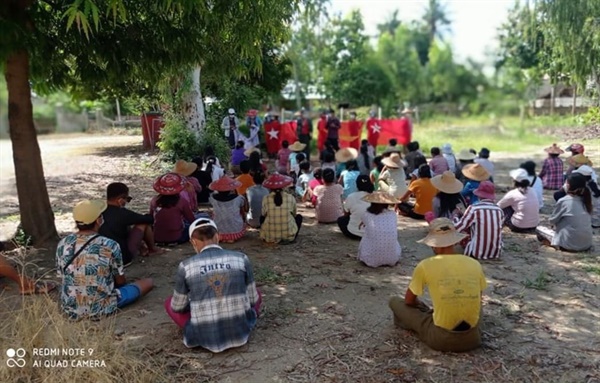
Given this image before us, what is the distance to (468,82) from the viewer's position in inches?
179

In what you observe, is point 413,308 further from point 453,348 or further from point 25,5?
point 25,5

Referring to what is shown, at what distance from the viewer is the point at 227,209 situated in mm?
6676

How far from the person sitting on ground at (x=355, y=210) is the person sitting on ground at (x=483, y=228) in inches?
51.1

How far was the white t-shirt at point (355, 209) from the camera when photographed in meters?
6.64

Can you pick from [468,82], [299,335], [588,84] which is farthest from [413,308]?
[588,84]

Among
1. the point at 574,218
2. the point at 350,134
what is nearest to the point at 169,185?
the point at 574,218

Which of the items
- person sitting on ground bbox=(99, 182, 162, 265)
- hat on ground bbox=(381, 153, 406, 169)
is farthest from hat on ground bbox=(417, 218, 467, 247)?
hat on ground bbox=(381, 153, 406, 169)

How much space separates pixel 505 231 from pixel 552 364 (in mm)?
3822

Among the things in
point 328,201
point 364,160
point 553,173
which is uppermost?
point 364,160

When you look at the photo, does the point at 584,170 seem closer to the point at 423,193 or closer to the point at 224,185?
the point at 423,193

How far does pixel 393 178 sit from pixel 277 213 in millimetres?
2821

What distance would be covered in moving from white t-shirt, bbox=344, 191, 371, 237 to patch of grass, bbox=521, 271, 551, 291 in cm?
212

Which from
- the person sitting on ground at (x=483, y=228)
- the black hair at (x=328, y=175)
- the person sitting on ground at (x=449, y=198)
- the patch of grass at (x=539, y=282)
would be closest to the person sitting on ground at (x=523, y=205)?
the person sitting on ground at (x=449, y=198)

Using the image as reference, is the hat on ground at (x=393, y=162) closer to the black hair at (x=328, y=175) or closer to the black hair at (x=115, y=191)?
the black hair at (x=328, y=175)
